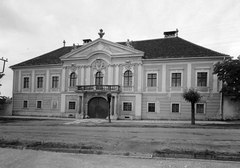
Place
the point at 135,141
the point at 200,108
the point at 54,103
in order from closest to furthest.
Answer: the point at 135,141
the point at 200,108
the point at 54,103

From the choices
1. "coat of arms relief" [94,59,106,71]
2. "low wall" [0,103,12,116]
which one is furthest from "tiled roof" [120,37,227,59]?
"low wall" [0,103,12,116]

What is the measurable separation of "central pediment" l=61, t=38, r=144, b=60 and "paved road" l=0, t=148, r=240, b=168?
1887 centimetres

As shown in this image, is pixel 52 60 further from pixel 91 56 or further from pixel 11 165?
pixel 11 165

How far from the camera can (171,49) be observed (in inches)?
967

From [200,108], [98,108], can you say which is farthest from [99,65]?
[200,108]

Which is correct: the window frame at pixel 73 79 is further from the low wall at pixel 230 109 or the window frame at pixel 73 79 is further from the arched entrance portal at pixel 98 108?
the low wall at pixel 230 109

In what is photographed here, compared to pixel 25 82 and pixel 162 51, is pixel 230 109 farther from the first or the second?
pixel 25 82

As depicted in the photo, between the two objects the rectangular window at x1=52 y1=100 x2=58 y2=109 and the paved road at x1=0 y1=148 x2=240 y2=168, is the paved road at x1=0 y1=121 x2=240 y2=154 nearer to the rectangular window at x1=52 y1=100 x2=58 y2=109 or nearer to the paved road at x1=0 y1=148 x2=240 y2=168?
the paved road at x1=0 y1=148 x2=240 y2=168

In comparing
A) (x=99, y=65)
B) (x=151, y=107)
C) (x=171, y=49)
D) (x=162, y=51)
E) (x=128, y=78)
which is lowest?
(x=151, y=107)

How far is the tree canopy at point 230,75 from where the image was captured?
1847 cm

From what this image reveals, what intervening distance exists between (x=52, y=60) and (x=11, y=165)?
2506 centimetres

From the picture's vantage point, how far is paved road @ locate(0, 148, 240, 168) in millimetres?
5559

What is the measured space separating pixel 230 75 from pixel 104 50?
15924mm

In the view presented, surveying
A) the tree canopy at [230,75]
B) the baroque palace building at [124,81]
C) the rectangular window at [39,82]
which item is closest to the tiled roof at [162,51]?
the baroque palace building at [124,81]
